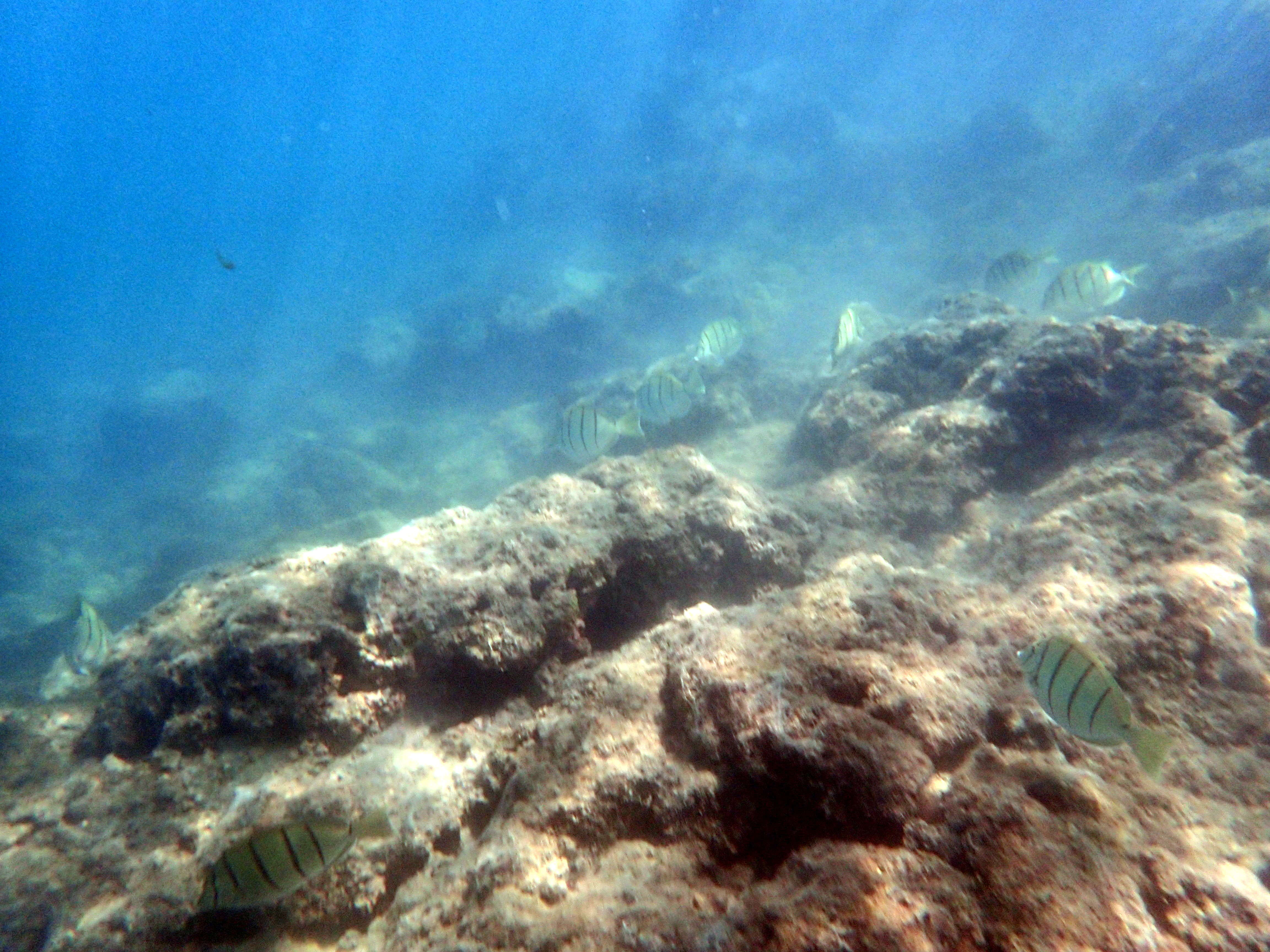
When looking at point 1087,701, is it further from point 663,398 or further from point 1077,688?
point 663,398

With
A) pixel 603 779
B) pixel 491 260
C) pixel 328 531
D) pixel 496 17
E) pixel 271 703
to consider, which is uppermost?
pixel 496 17

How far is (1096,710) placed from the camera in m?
1.71

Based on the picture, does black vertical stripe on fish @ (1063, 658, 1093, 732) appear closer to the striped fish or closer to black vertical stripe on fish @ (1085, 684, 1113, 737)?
black vertical stripe on fish @ (1085, 684, 1113, 737)

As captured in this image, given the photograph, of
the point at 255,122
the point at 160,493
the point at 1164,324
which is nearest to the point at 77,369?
the point at 160,493

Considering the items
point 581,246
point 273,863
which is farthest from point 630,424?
point 581,246

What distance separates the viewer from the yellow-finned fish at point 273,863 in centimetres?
163

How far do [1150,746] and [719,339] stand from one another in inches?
227

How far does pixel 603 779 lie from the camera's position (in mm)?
1961

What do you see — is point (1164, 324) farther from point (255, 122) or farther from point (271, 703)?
point (255, 122)

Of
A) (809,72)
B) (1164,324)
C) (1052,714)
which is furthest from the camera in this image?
(809,72)

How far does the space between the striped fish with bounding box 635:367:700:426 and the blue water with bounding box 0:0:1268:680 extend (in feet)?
17.8

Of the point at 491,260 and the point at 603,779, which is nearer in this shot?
the point at 603,779

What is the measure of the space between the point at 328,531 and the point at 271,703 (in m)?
8.10

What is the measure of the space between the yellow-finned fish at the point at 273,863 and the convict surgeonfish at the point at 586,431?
3174mm
